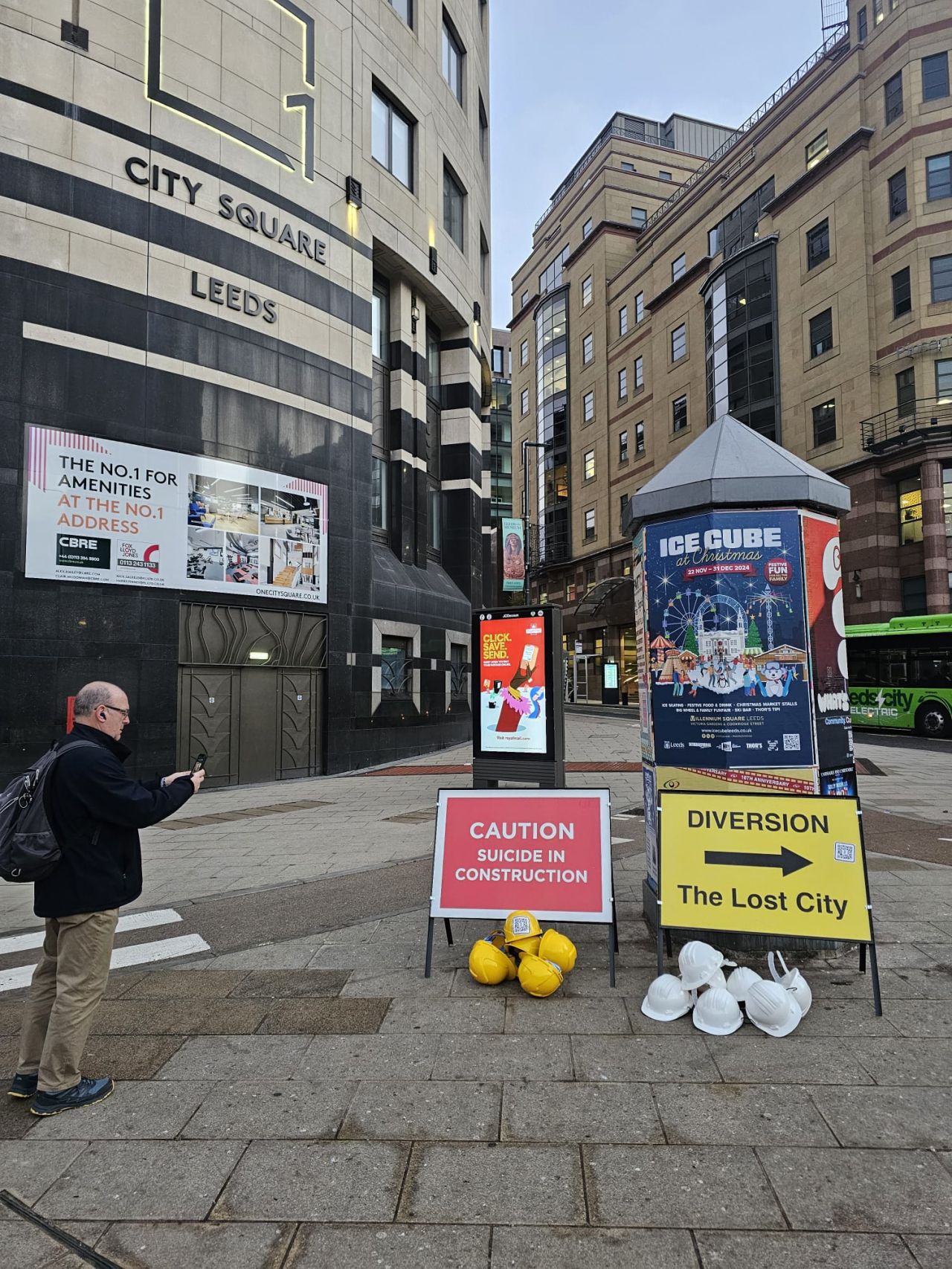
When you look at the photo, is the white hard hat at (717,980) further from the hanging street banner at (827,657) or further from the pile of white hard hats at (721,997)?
the hanging street banner at (827,657)

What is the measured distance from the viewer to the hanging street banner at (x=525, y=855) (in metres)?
5.13

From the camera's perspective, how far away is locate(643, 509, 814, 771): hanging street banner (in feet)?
18.1

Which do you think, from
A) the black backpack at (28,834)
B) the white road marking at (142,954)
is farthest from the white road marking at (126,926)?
the black backpack at (28,834)

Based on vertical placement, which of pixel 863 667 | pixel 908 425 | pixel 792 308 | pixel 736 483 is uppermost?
pixel 792 308

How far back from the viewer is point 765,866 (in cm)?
482

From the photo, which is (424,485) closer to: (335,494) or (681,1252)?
(335,494)

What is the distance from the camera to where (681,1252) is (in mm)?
2523

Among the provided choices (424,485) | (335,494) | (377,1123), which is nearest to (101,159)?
(335,494)

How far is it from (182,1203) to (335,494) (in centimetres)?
1592

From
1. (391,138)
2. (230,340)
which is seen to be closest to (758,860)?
(230,340)

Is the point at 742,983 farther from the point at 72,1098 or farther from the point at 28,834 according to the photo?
the point at 28,834

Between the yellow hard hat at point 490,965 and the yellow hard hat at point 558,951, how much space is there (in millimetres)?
237

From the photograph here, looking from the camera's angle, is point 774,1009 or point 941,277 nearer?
point 774,1009

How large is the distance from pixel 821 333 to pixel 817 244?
4.51 meters
